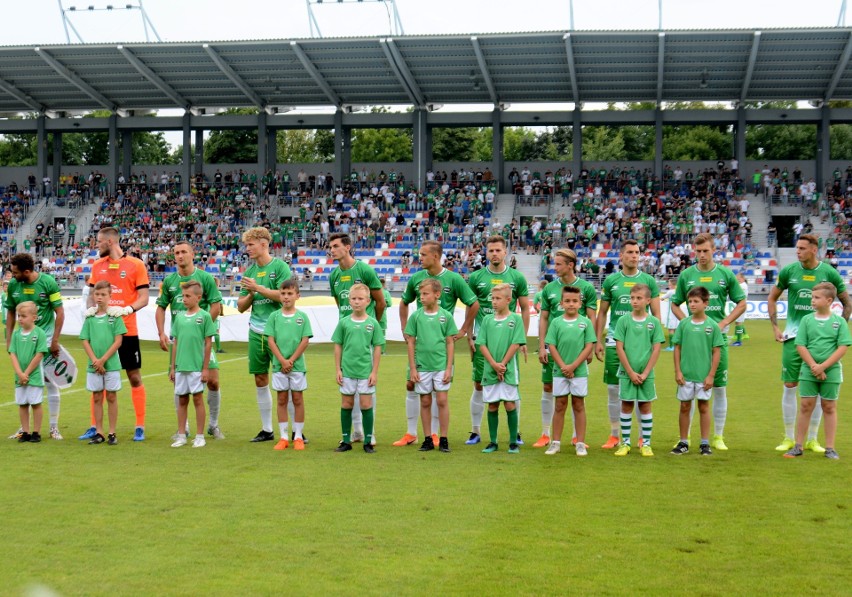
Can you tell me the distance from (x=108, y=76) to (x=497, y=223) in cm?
1879

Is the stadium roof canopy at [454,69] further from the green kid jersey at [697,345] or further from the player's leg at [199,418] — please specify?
the player's leg at [199,418]

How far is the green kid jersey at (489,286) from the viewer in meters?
9.52

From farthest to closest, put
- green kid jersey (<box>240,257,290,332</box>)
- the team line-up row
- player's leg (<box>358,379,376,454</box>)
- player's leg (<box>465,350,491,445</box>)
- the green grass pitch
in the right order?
green kid jersey (<box>240,257,290,332</box>), player's leg (<box>465,350,491,445</box>), player's leg (<box>358,379,376,454</box>), the team line-up row, the green grass pitch

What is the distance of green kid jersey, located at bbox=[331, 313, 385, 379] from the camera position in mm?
9016

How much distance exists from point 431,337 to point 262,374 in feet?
6.17

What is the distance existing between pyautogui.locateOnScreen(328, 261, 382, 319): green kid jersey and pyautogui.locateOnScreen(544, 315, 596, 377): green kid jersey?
1.83 m

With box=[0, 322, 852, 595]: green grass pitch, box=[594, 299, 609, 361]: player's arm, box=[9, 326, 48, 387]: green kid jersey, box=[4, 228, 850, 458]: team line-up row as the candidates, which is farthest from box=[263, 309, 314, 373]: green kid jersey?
box=[594, 299, 609, 361]: player's arm

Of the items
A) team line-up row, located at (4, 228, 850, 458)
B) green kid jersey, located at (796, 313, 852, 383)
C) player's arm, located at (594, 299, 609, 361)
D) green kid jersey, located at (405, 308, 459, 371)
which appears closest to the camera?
green kid jersey, located at (796, 313, 852, 383)

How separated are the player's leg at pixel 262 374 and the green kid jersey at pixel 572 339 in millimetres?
2854

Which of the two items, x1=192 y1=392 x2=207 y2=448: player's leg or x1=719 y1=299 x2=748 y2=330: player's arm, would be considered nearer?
x1=719 y1=299 x2=748 y2=330: player's arm

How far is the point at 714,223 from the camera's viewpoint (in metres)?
40.0

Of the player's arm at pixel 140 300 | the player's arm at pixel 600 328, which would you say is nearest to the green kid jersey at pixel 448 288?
the player's arm at pixel 600 328

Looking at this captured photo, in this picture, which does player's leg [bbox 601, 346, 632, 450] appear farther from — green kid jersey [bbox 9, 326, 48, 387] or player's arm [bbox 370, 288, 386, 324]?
green kid jersey [bbox 9, 326, 48, 387]

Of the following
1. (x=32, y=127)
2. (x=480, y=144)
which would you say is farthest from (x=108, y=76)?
(x=480, y=144)
